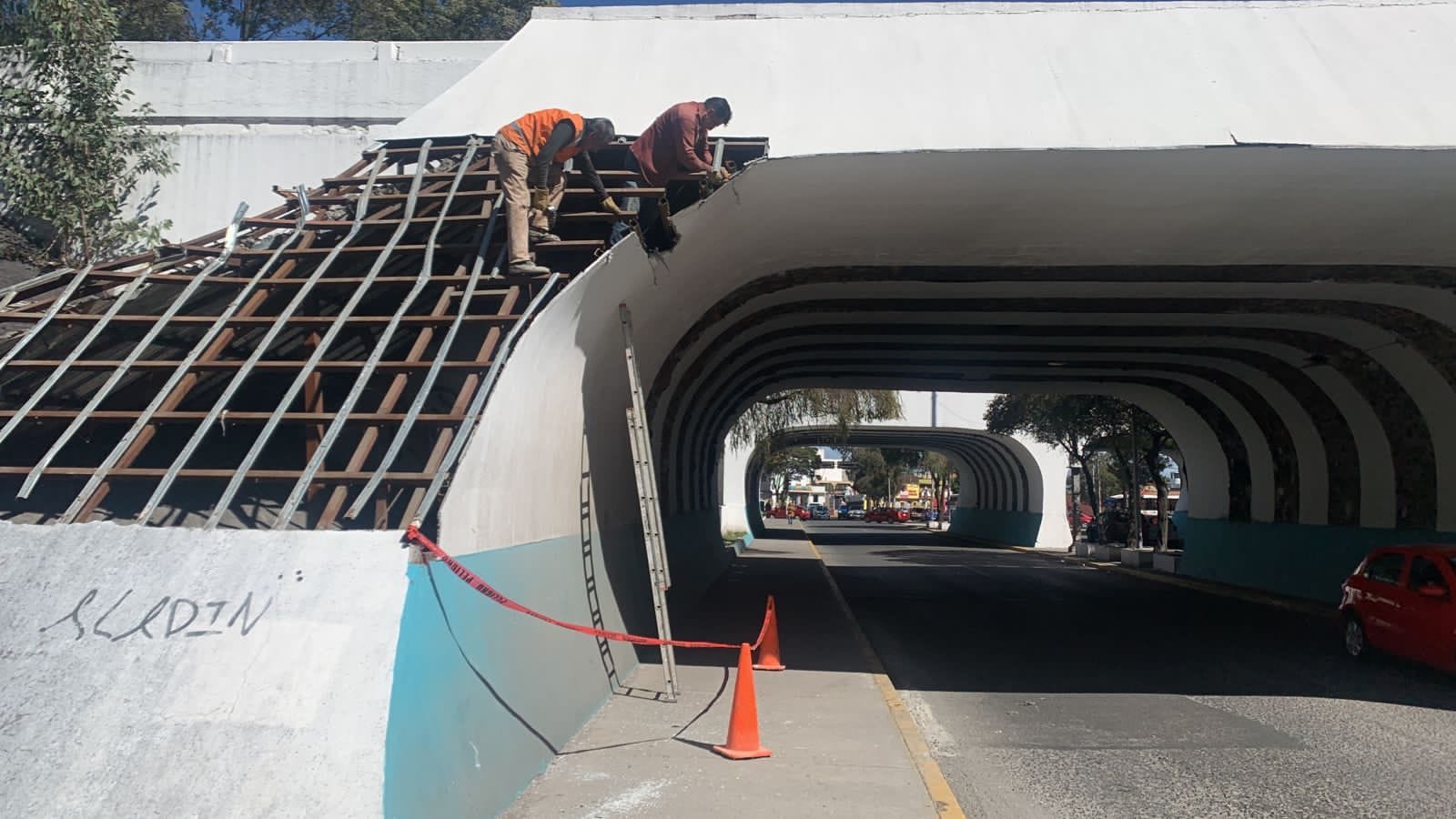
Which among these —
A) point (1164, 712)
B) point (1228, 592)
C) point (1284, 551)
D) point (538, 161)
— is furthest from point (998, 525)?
point (538, 161)

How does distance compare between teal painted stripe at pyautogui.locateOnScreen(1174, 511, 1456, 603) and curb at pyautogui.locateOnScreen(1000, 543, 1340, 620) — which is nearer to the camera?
curb at pyautogui.locateOnScreen(1000, 543, 1340, 620)

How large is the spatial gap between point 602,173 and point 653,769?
563 cm

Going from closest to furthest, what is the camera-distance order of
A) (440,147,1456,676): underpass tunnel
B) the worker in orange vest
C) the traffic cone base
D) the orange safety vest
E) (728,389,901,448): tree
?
the traffic cone base → the worker in orange vest → (440,147,1456,676): underpass tunnel → the orange safety vest → (728,389,901,448): tree

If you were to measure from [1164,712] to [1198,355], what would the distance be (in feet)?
39.1

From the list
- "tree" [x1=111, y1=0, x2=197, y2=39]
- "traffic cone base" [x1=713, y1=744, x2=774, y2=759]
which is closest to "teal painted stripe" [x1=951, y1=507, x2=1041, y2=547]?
"tree" [x1=111, y1=0, x2=197, y2=39]

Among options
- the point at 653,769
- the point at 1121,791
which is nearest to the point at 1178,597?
the point at 1121,791

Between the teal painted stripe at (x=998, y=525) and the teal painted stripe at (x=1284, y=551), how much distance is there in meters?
18.2

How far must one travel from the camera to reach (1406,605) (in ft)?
39.2

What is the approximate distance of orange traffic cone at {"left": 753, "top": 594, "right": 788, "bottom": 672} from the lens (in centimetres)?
1206

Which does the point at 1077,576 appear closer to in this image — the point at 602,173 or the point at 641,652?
the point at 641,652

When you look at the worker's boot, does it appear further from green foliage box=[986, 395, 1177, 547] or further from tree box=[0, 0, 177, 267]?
green foliage box=[986, 395, 1177, 547]

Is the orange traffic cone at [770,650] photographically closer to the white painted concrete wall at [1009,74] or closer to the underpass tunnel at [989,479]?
the white painted concrete wall at [1009,74]

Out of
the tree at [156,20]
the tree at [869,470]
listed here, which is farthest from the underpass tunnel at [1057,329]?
the tree at [869,470]

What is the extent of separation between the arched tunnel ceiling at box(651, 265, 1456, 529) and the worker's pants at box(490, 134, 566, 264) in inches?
190
